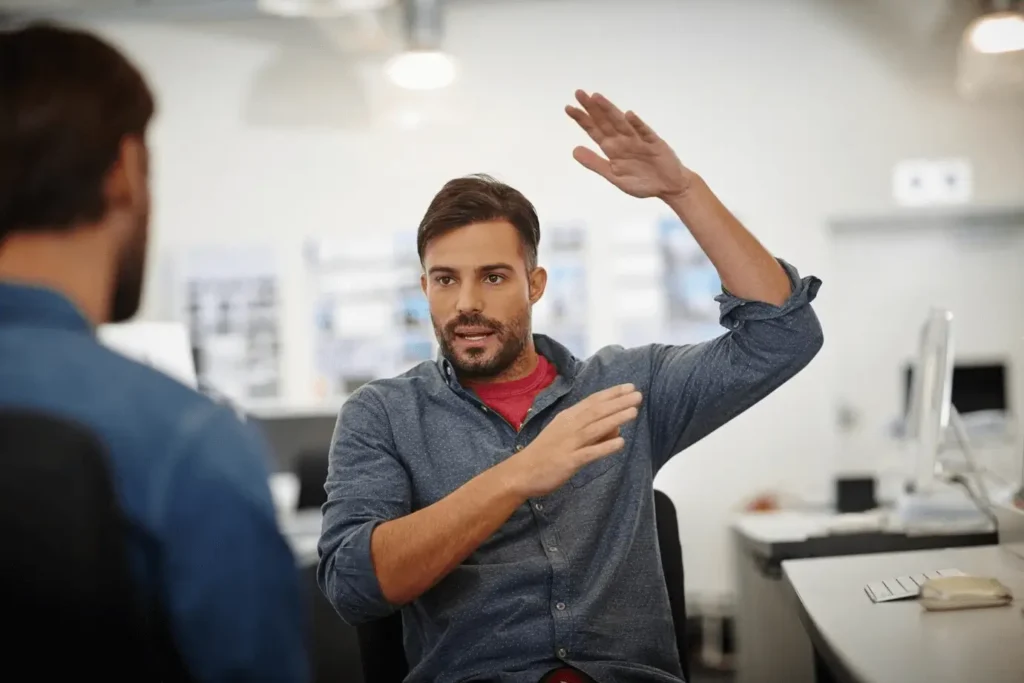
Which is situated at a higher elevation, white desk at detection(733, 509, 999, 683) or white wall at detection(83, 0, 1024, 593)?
white wall at detection(83, 0, 1024, 593)

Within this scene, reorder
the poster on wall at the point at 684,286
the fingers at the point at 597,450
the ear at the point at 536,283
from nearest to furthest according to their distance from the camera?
1. the fingers at the point at 597,450
2. the ear at the point at 536,283
3. the poster on wall at the point at 684,286

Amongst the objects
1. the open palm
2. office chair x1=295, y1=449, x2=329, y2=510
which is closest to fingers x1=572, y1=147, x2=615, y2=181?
the open palm

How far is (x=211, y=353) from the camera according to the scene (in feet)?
17.9

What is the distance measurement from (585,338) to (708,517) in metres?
1.09

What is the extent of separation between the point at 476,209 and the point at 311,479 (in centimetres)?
268

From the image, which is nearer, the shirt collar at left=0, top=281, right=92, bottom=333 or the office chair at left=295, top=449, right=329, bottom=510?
the shirt collar at left=0, top=281, right=92, bottom=333

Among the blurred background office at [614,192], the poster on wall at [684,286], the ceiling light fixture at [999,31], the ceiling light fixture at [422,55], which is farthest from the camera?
the poster on wall at [684,286]

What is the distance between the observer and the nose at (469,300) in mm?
1604

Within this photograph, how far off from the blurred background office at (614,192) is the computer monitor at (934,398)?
8.52ft

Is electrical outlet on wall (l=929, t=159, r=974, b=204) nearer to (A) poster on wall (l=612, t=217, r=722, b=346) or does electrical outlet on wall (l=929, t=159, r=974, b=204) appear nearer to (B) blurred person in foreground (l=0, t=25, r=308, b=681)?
(A) poster on wall (l=612, t=217, r=722, b=346)

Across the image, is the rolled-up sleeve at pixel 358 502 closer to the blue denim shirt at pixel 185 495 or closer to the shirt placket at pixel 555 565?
the shirt placket at pixel 555 565

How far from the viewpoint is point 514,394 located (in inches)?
67.1

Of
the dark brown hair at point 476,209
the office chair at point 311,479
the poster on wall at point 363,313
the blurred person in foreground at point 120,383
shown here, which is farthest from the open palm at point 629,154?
the poster on wall at point 363,313

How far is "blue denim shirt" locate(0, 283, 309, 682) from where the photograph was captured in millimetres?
788
